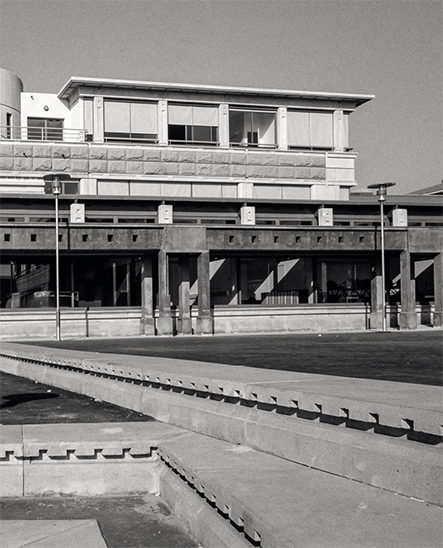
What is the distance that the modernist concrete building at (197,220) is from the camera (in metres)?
44.4

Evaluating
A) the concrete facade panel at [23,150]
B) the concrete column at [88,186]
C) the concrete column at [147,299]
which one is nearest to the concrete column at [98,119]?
the concrete column at [88,186]

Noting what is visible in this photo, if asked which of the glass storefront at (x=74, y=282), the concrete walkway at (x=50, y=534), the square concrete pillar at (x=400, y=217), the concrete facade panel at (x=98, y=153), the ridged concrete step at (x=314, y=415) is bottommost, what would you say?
the concrete walkway at (x=50, y=534)

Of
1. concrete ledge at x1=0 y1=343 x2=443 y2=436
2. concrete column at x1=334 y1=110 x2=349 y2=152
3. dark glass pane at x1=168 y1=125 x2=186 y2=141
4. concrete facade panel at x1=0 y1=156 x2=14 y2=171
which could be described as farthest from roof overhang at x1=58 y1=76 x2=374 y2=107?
concrete ledge at x1=0 y1=343 x2=443 y2=436

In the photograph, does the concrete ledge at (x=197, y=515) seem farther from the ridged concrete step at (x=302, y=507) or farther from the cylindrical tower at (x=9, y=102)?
the cylindrical tower at (x=9, y=102)

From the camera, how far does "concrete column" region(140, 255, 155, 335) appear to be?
44.7 meters

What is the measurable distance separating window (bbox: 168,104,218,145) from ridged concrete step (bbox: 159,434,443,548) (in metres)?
49.9

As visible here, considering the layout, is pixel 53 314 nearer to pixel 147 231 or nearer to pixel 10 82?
pixel 147 231

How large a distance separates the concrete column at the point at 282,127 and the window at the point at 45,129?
14.8 m

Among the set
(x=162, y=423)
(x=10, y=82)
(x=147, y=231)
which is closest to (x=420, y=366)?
(x=162, y=423)

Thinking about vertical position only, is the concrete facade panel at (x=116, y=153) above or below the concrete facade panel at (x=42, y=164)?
above

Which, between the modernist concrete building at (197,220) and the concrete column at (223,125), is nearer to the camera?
the modernist concrete building at (197,220)

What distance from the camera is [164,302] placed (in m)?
44.2

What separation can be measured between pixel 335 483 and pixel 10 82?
5574 centimetres

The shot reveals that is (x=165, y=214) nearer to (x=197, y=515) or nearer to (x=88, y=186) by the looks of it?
(x=88, y=186)
